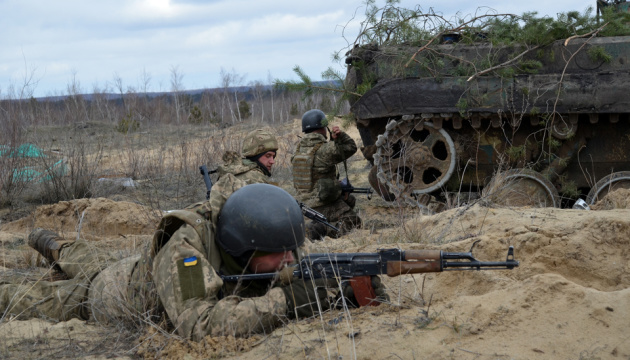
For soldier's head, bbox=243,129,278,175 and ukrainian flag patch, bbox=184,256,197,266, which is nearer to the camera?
ukrainian flag patch, bbox=184,256,197,266

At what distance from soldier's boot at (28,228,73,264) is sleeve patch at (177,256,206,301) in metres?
2.08

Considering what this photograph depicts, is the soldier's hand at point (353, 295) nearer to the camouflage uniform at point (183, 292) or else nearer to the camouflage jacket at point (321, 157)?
the camouflage uniform at point (183, 292)

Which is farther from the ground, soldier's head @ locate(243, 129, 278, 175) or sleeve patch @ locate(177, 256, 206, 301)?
soldier's head @ locate(243, 129, 278, 175)

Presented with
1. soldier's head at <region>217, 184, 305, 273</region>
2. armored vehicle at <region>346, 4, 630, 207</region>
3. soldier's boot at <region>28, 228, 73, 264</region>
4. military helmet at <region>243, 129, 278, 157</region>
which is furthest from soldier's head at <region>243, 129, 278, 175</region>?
soldier's head at <region>217, 184, 305, 273</region>

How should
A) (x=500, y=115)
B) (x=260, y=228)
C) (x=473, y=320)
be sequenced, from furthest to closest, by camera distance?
(x=500, y=115)
(x=260, y=228)
(x=473, y=320)

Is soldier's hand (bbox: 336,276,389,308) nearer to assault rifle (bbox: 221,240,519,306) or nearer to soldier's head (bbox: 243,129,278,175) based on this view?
assault rifle (bbox: 221,240,519,306)

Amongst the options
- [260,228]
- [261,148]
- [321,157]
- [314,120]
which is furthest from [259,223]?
[314,120]

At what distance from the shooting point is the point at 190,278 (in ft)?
10.9

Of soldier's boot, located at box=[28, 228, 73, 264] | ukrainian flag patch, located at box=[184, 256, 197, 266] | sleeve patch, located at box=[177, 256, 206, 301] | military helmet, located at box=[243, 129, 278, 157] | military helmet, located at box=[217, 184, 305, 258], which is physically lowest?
soldier's boot, located at box=[28, 228, 73, 264]

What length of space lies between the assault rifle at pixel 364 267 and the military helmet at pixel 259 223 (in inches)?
5.4

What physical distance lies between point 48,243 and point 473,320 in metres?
3.42

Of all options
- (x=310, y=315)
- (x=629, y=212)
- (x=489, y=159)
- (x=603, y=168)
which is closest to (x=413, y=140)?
(x=489, y=159)

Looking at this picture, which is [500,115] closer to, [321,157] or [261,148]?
[321,157]

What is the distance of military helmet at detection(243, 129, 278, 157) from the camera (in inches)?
262
